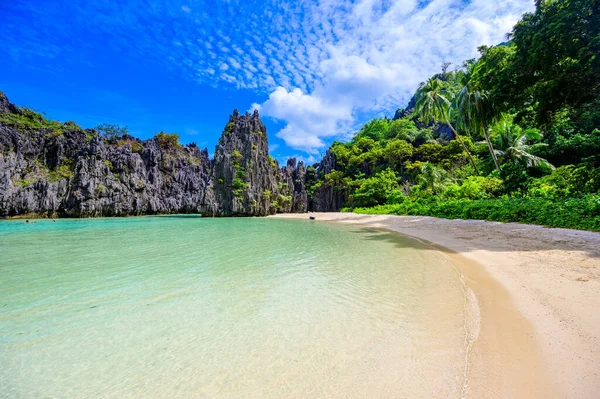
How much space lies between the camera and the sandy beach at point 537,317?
2.37 m

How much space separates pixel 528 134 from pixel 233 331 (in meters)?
33.2

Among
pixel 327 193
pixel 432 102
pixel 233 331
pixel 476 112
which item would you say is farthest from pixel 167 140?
pixel 233 331

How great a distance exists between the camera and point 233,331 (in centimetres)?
369

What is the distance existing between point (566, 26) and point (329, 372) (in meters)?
16.5

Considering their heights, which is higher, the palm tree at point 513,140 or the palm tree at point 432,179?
the palm tree at point 513,140

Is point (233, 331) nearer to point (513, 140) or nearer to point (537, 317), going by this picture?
point (537, 317)

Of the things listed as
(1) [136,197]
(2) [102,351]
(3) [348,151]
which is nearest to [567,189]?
(2) [102,351]

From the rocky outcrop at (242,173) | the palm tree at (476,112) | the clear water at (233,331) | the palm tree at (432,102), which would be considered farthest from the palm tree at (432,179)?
the rocky outcrop at (242,173)

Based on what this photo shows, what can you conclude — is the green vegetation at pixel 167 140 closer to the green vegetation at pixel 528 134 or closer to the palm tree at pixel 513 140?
the green vegetation at pixel 528 134

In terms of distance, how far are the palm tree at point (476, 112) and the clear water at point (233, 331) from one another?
2097 cm

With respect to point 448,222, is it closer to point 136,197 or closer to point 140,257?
point 140,257

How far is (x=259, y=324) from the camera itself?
3.90 meters

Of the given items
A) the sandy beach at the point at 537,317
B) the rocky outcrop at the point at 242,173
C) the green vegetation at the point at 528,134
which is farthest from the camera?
the rocky outcrop at the point at 242,173

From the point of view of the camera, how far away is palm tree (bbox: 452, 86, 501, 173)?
21.8m
